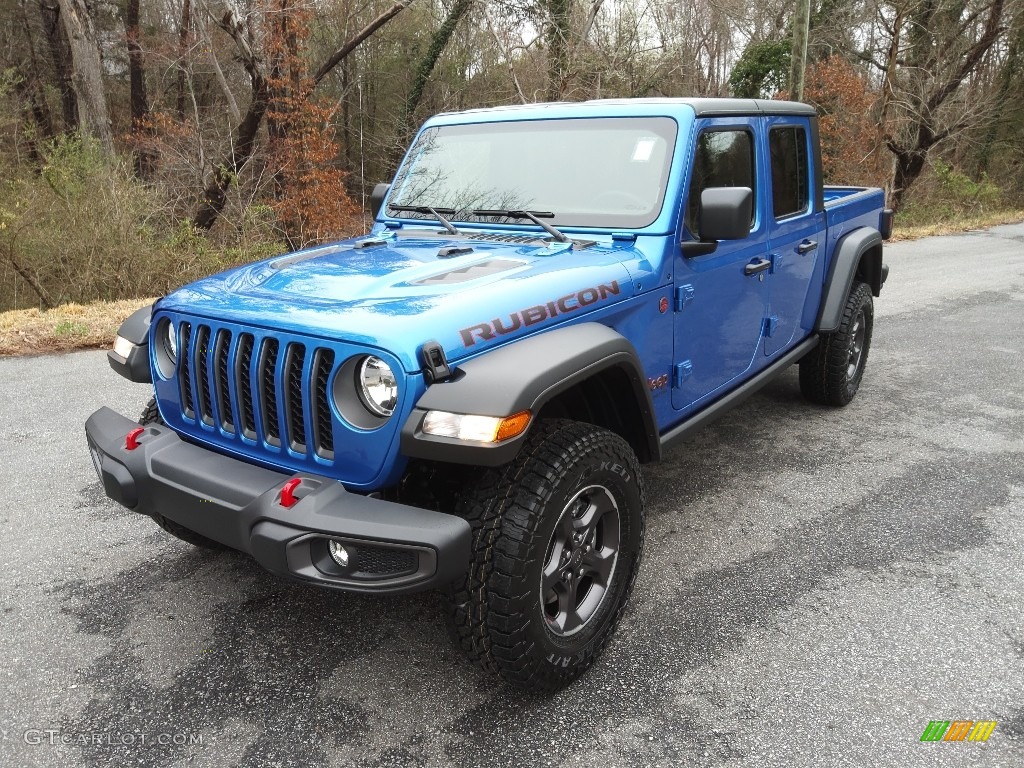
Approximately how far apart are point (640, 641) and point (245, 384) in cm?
162

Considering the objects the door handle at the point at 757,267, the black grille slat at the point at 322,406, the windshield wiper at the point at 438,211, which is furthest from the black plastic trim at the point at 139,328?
the door handle at the point at 757,267

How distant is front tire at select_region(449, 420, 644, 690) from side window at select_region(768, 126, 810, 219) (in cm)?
205

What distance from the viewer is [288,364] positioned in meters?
2.27

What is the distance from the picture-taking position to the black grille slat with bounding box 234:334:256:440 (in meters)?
2.39

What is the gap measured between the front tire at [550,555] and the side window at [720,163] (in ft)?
3.97

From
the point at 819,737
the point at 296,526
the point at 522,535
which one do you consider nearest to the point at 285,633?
the point at 296,526

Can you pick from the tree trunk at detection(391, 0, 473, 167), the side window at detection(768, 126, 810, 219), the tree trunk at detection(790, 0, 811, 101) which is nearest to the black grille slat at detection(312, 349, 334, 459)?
the side window at detection(768, 126, 810, 219)

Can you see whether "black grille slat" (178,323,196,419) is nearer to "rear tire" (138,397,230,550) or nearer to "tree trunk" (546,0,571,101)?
"rear tire" (138,397,230,550)

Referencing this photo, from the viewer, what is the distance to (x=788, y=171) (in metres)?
4.10

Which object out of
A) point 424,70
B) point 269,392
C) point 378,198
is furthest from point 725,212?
point 424,70

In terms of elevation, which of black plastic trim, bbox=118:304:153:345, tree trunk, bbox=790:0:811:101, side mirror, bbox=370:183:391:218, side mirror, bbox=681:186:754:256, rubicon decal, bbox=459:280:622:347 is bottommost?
black plastic trim, bbox=118:304:153:345

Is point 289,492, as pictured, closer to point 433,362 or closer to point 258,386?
point 258,386

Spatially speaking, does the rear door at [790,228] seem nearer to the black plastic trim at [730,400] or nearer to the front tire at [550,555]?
the black plastic trim at [730,400]

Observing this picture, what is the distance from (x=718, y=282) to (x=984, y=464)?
2.08 metres
